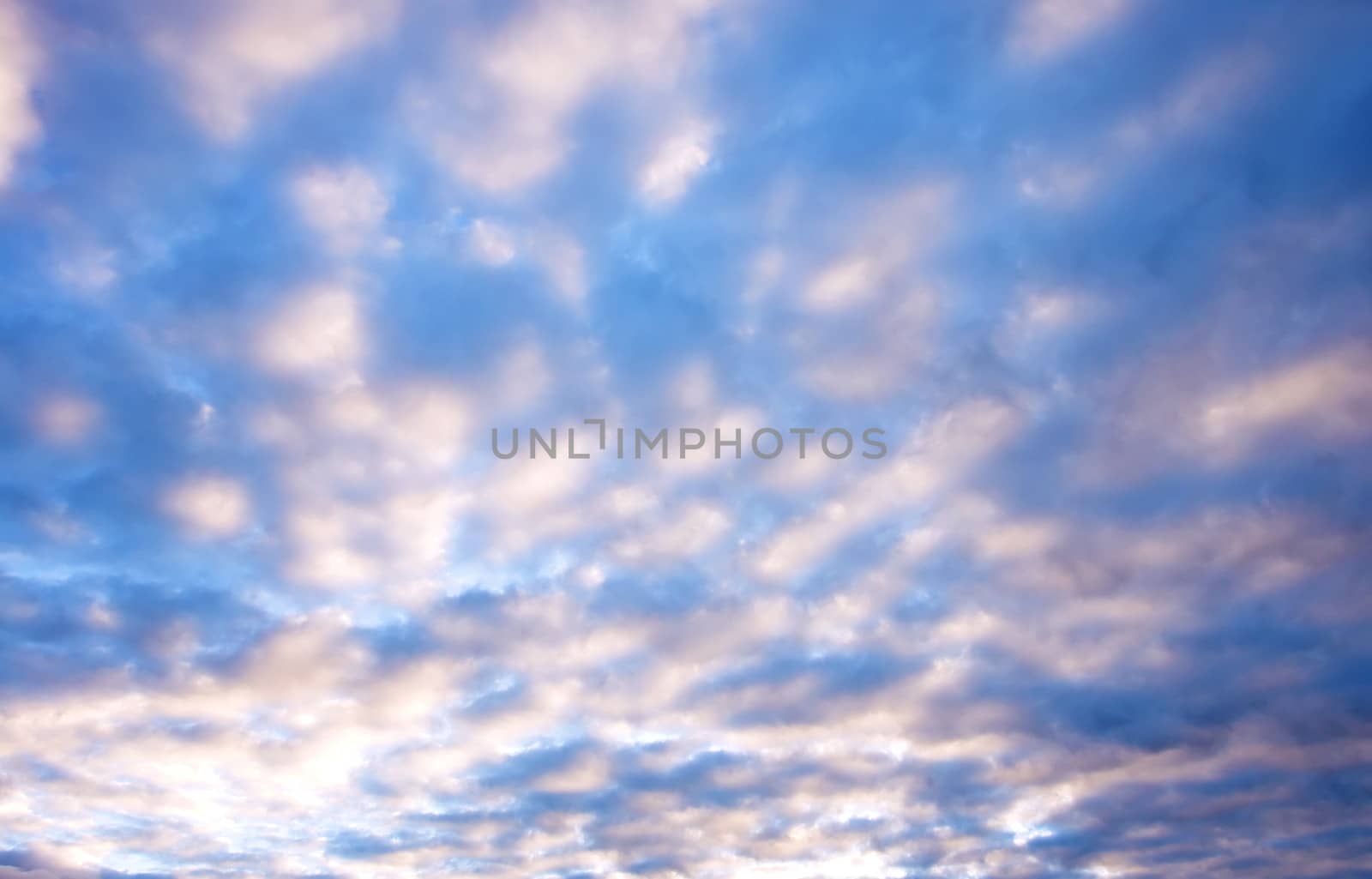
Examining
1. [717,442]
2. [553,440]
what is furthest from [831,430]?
[553,440]

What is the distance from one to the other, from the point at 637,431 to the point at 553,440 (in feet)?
18.4

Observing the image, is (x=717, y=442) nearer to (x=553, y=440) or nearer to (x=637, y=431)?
(x=637, y=431)

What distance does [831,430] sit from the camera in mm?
53625

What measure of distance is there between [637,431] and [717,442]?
209 inches

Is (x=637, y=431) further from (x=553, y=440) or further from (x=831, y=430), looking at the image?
(x=831, y=430)

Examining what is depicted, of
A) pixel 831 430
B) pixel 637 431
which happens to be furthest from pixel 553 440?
pixel 831 430

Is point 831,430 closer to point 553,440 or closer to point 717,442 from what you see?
point 717,442

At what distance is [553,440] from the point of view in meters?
53.2

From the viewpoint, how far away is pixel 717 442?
2096 inches

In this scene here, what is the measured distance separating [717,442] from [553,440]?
10.8 metres

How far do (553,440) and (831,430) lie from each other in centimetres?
1830

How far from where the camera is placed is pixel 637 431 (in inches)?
2073

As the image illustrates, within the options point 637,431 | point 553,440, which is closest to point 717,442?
point 637,431
